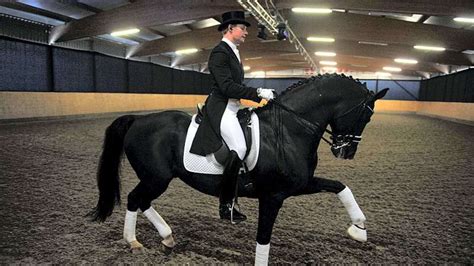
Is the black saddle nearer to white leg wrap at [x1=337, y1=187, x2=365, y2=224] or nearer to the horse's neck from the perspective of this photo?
the horse's neck

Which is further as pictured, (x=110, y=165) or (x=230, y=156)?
(x=110, y=165)

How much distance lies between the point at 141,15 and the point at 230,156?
12.4m

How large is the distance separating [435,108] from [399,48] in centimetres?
754

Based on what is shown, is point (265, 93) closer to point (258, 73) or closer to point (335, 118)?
point (335, 118)

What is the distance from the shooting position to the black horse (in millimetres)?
2338

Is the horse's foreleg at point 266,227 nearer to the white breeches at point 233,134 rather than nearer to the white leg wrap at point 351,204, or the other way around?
the white breeches at point 233,134

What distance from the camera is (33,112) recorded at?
12.9 metres

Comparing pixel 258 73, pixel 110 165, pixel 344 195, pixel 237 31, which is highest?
pixel 258 73

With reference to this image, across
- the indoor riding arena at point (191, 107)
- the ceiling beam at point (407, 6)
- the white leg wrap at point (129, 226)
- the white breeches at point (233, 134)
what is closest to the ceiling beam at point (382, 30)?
the indoor riding arena at point (191, 107)

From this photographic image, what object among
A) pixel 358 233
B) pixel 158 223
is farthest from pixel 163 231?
pixel 358 233

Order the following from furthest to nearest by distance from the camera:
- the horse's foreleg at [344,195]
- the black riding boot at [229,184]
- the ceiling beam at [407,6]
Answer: the ceiling beam at [407,6]
the horse's foreleg at [344,195]
the black riding boot at [229,184]

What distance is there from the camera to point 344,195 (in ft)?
8.81

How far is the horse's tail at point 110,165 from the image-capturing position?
2.91 m

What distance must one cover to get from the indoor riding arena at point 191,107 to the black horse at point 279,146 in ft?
0.33
